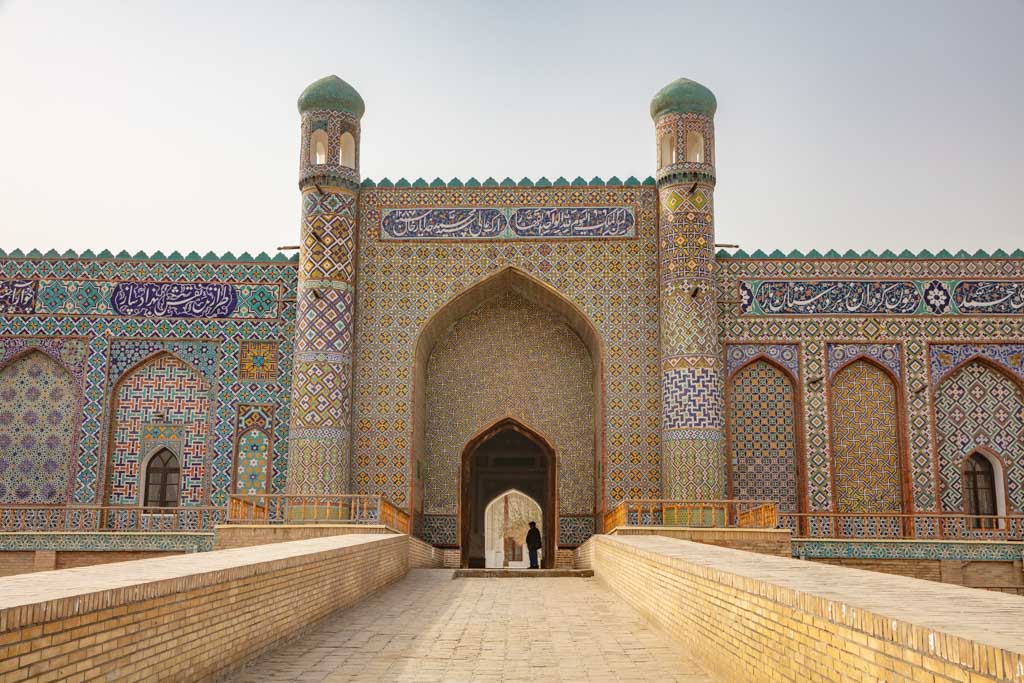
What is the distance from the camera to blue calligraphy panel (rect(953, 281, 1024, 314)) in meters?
12.3

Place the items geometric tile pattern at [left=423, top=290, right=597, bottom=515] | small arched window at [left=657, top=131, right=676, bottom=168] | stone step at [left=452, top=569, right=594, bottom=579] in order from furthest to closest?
1. geometric tile pattern at [left=423, top=290, right=597, bottom=515]
2. small arched window at [left=657, top=131, right=676, bottom=168]
3. stone step at [left=452, top=569, right=594, bottom=579]

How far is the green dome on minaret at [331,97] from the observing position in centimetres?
1248

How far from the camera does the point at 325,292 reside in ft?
39.2

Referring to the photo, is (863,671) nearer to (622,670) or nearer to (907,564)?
(622,670)

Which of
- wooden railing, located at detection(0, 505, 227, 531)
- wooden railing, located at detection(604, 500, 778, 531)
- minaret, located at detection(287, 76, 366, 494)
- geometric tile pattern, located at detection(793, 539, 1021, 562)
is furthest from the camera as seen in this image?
wooden railing, located at detection(0, 505, 227, 531)

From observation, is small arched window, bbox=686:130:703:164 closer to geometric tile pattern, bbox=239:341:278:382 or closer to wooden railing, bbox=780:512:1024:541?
wooden railing, bbox=780:512:1024:541

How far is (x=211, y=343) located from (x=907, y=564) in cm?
828

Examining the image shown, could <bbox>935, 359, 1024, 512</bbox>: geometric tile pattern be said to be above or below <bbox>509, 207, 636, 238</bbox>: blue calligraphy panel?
below

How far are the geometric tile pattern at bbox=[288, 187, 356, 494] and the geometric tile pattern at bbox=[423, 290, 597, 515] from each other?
142 centimetres

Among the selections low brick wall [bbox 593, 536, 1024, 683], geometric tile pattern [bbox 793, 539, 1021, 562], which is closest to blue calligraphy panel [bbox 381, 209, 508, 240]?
geometric tile pattern [bbox 793, 539, 1021, 562]

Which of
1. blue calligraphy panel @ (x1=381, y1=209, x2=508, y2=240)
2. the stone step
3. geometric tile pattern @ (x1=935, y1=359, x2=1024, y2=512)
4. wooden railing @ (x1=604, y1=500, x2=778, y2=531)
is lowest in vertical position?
the stone step

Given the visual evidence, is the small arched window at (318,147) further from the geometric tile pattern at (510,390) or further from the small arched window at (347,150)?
the geometric tile pattern at (510,390)

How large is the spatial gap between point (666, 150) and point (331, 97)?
4.14 m

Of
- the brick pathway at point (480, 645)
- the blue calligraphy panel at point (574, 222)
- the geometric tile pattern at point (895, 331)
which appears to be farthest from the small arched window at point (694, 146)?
the brick pathway at point (480, 645)
